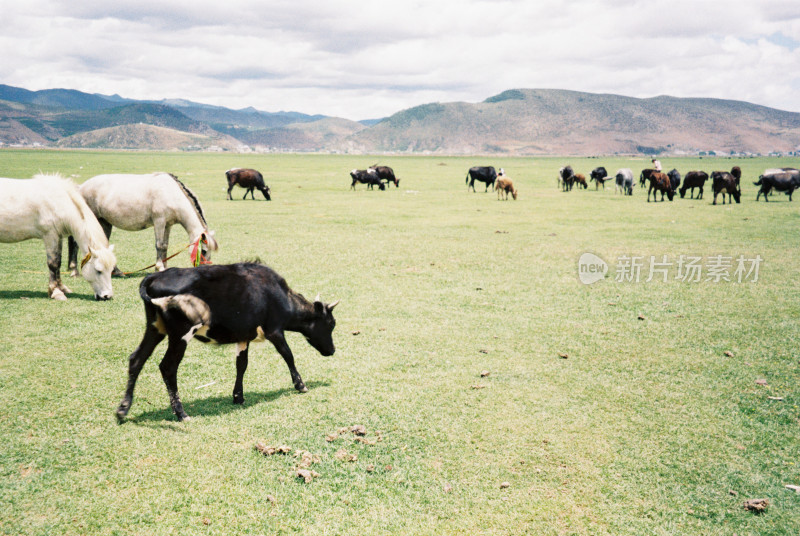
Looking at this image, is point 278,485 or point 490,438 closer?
point 278,485

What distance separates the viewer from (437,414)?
19.0 ft

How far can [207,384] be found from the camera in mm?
6473

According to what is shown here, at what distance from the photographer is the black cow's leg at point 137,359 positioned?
5.47 meters

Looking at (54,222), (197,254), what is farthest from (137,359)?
Result: (54,222)

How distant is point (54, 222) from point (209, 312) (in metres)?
6.69

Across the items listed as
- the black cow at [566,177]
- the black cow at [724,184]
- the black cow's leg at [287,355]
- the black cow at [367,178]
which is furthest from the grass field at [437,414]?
the black cow at [566,177]

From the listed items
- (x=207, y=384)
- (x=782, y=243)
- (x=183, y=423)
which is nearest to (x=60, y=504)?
(x=183, y=423)

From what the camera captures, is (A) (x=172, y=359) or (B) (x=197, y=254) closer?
(A) (x=172, y=359)

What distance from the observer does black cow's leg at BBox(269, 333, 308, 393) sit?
19.2ft

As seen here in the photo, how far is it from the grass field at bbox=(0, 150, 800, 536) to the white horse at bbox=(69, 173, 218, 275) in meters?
1.47

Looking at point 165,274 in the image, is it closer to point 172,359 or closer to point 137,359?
point 172,359

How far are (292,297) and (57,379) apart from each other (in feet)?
10.4

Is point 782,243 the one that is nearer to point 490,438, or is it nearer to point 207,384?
point 490,438

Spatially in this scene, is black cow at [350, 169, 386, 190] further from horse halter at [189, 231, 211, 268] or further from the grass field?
horse halter at [189, 231, 211, 268]
